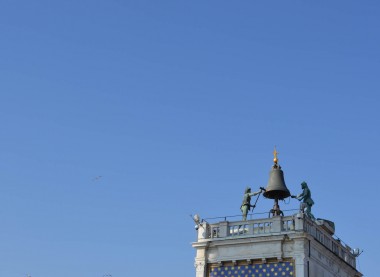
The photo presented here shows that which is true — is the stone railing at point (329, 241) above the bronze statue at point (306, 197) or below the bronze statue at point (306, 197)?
below

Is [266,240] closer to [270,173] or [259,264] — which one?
[259,264]

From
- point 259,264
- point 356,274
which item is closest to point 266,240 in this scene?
point 259,264

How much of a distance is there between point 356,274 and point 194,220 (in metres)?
14.1

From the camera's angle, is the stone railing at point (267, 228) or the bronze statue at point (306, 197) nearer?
the stone railing at point (267, 228)

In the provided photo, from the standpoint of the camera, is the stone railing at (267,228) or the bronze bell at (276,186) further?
the bronze bell at (276,186)

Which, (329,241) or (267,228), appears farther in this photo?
(329,241)

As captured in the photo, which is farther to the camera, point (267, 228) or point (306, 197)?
point (306, 197)

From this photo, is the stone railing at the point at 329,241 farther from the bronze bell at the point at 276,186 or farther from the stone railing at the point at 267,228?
the bronze bell at the point at 276,186

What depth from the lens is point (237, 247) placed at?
166 feet

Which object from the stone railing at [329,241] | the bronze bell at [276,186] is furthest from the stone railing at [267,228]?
the bronze bell at [276,186]

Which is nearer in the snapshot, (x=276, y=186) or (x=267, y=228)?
(x=267, y=228)

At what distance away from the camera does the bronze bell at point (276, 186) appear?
54344mm

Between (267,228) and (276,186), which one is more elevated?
(276,186)

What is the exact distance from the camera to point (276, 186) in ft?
179
